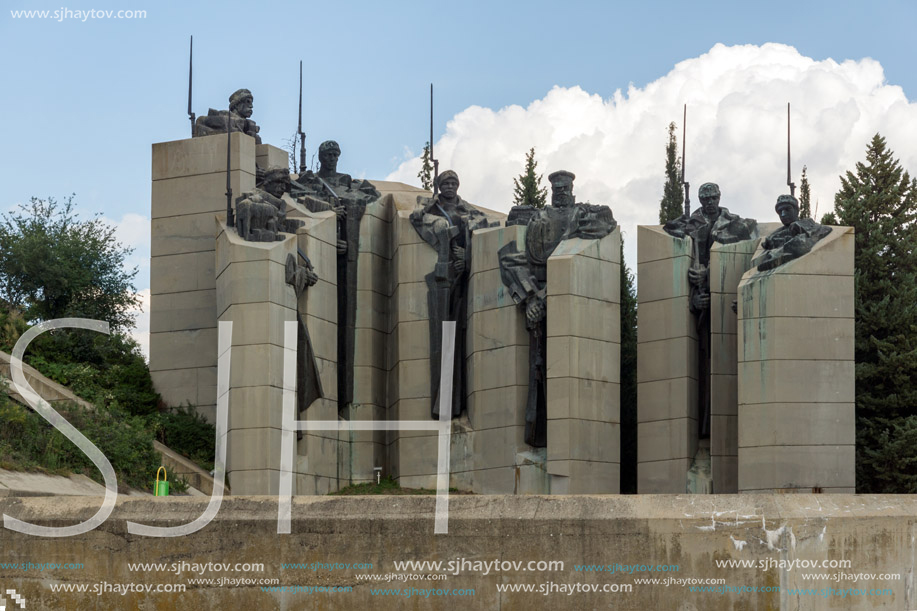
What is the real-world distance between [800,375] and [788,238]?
1998 mm

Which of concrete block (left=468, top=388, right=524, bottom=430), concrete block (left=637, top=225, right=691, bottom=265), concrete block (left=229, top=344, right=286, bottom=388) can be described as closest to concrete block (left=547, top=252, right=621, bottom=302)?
concrete block (left=637, top=225, right=691, bottom=265)

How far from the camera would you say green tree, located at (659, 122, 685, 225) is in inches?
1503

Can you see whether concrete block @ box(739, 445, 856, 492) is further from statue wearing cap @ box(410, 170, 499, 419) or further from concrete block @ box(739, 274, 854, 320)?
statue wearing cap @ box(410, 170, 499, 419)

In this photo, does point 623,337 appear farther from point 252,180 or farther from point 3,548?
point 3,548

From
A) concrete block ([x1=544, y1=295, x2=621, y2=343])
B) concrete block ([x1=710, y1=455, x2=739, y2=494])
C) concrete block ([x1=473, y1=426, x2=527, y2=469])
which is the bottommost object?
concrete block ([x1=710, y1=455, x2=739, y2=494])

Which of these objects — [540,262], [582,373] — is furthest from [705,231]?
[582,373]

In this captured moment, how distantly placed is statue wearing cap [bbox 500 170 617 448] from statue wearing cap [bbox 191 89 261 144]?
5150 mm

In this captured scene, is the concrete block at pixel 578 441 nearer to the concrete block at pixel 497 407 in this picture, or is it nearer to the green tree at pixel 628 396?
the concrete block at pixel 497 407

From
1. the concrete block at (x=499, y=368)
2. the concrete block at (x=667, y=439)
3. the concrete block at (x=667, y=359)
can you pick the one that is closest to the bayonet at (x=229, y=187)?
the concrete block at (x=499, y=368)

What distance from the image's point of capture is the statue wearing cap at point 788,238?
70.0ft

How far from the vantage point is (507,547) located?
13234 mm

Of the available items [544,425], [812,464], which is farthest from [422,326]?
[812,464]

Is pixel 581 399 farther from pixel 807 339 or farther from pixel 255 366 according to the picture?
pixel 255 366

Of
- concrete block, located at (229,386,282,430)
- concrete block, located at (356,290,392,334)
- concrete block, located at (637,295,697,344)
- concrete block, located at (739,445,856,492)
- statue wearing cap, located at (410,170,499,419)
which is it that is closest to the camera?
concrete block, located at (739,445,856,492)
